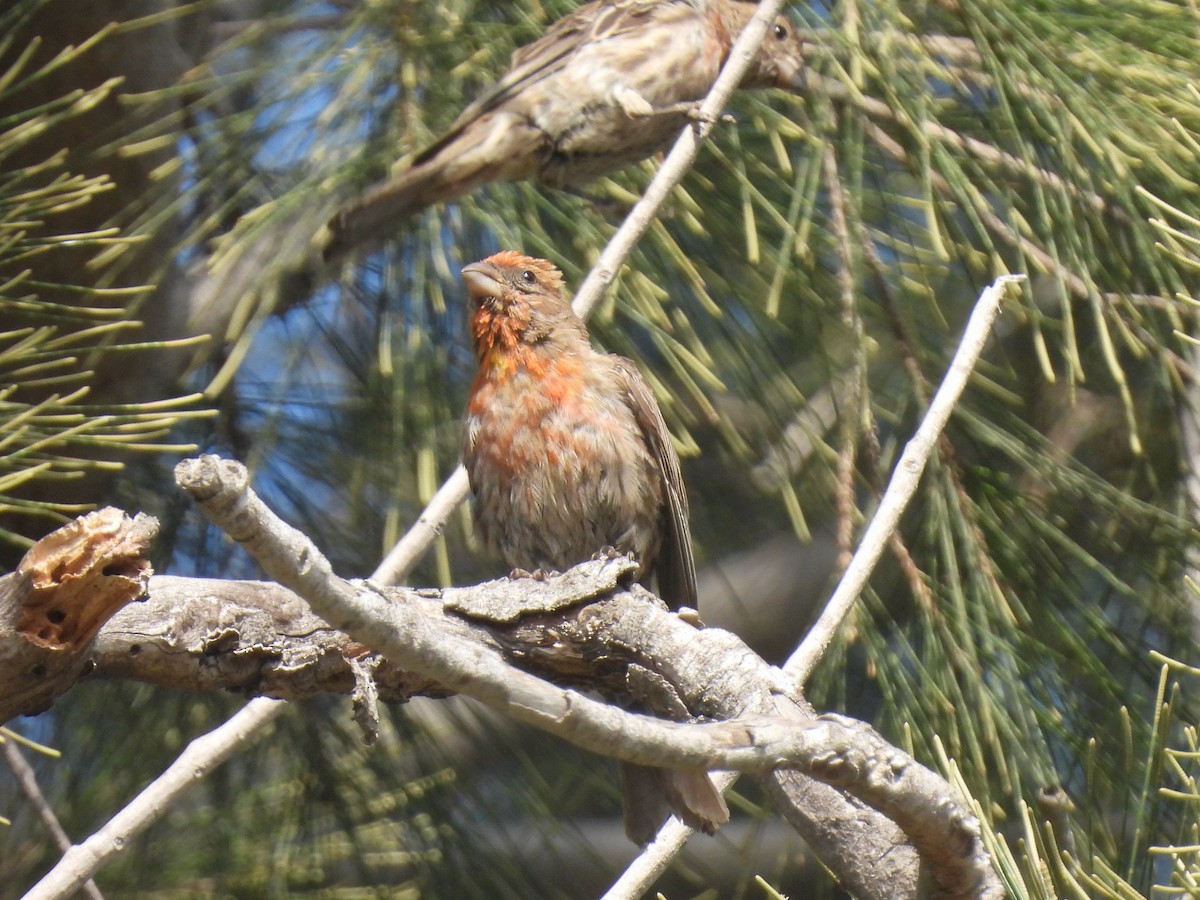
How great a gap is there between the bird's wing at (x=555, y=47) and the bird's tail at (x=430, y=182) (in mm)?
29

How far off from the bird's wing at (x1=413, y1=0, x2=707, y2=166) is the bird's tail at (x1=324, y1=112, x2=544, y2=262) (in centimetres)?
3

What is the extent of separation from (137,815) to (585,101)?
2.75 metres

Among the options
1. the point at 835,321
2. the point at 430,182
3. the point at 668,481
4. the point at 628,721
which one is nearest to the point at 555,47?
the point at 430,182

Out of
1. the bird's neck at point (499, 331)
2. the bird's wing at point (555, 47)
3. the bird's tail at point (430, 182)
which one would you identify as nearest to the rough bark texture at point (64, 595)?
the bird's tail at point (430, 182)

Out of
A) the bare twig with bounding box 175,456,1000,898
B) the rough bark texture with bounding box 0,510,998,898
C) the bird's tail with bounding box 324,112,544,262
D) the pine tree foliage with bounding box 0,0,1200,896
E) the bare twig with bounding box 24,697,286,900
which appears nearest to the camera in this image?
the bare twig with bounding box 175,456,1000,898

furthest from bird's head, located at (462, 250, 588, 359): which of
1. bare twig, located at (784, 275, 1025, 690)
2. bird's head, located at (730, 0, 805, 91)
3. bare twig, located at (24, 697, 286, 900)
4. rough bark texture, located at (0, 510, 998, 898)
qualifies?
bare twig, located at (24, 697, 286, 900)

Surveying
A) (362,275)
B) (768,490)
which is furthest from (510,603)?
(768,490)

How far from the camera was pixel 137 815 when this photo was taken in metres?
2.23

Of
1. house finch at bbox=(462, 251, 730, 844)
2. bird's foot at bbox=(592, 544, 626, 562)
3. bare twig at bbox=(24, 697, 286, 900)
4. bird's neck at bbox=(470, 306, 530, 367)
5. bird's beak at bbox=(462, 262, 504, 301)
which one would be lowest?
bird's foot at bbox=(592, 544, 626, 562)

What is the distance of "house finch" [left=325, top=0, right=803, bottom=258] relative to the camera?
3.50m

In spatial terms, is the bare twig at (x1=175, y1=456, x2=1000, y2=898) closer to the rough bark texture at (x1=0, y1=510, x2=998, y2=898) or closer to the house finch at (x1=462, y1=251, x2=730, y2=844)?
the rough bark texture at (x1=0, y1=510, x2=998, y2=898)

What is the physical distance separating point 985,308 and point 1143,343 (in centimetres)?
114

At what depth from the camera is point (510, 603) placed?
2572 millimetres

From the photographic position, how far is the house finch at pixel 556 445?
3.93 m
